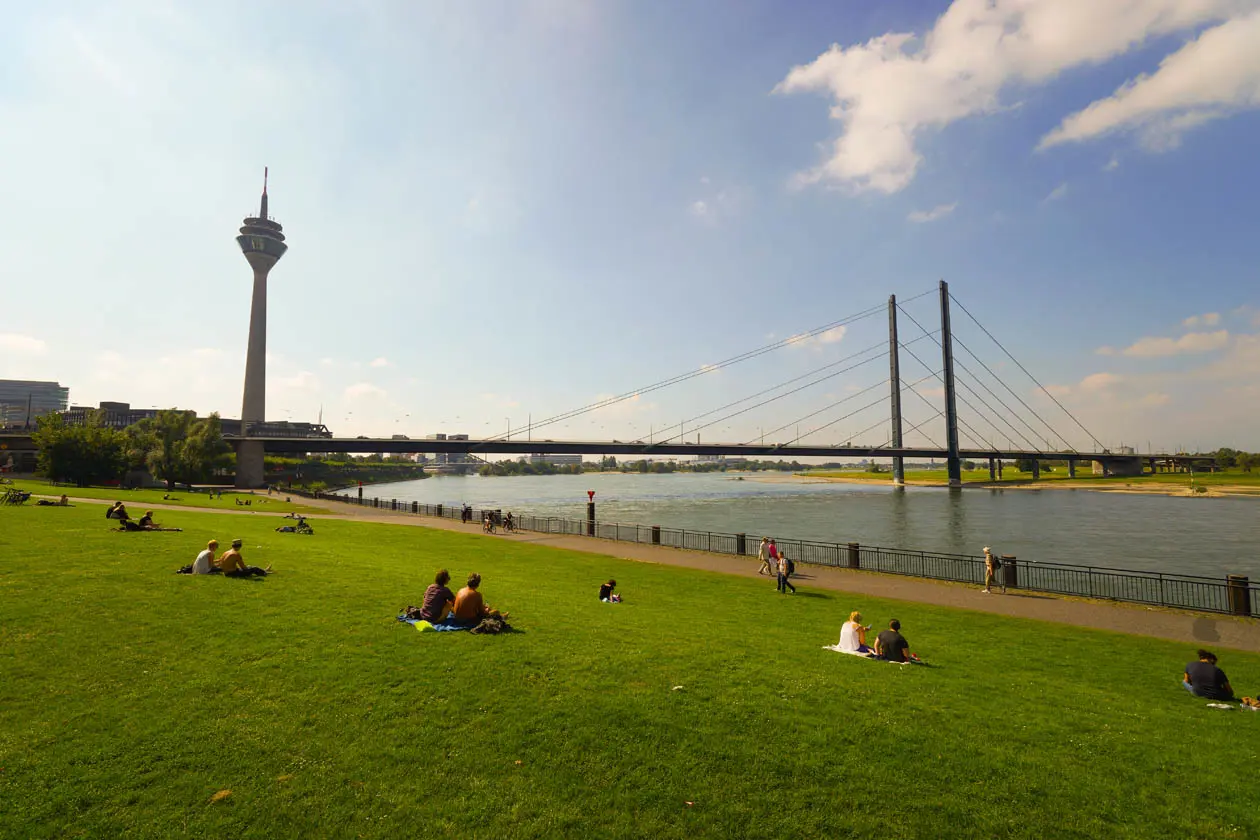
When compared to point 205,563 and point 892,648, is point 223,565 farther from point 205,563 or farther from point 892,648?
point 892,648

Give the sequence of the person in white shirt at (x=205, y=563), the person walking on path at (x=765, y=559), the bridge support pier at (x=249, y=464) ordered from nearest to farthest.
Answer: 1. the person in white shirt at (x=205, y=563)
2. the person walking on path at (x=765, y=559)
3. the bridge support pier at (x=249, y=464)

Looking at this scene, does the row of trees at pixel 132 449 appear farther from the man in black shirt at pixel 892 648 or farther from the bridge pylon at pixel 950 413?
the bridge pylon at pixel 950 413

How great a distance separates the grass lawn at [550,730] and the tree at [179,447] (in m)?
57.5

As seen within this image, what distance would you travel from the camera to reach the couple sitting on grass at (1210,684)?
368 inches

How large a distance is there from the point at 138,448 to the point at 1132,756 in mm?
77082

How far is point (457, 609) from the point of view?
33.2 ft

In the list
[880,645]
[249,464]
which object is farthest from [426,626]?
[249,464]

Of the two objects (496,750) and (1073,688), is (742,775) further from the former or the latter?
(1073,688)

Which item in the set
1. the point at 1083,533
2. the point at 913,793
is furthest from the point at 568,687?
the point at 1083,533

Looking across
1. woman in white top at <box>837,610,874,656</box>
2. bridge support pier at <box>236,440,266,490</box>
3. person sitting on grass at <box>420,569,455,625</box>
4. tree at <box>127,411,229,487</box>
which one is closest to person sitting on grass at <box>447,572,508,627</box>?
person sitting on grass at <box>420,569,455,625</box>

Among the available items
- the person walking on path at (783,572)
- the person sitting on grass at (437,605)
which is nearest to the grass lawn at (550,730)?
the person sitting on grass at (437,605)

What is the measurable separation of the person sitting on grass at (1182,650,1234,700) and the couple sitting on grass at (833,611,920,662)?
406 centimetres

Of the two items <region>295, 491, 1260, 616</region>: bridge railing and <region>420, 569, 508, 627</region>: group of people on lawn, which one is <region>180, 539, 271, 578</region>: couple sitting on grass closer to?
<region>420, 569, 508, 627</region>: group of people on lawn

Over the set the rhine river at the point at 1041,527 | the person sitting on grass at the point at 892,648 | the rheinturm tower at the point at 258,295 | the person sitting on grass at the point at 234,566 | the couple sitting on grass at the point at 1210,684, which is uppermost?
the rheinturm tower at the point at 258,295
